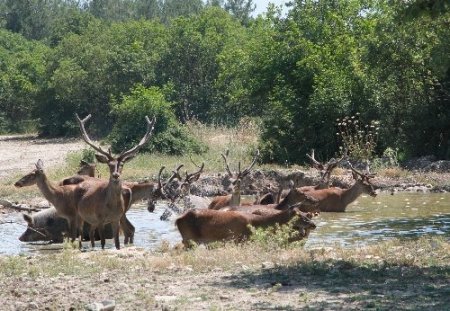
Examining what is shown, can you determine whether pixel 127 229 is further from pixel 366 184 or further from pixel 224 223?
pixel 366 184

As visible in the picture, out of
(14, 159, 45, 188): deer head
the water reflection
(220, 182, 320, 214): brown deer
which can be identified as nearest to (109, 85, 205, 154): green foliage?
the water reflection

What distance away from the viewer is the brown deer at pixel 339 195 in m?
20.5

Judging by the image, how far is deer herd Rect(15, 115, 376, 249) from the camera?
13523 mm

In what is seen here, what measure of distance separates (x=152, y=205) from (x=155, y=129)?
53.9 feet

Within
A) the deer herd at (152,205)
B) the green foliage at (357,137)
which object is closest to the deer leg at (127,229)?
the deer herd at (152,205)

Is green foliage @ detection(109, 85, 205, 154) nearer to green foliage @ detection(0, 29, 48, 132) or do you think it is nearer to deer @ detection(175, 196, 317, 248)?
deer @ detection(175, 196, 317, 248)

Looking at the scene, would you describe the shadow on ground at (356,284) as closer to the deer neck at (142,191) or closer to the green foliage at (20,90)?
the deer neck at (142,191)

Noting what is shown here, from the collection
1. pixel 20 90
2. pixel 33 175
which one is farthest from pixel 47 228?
pixel 20 90

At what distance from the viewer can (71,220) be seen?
16.0 m

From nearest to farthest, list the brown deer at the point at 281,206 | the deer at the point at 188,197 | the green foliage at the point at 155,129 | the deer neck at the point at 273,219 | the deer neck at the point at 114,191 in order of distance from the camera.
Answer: the deer neck at the point at 273,219
the brown deer at the point at 281,206
the deer neck at the point at 114,191
the deer at the point at 188,197
the green foliage at the point at 155,129

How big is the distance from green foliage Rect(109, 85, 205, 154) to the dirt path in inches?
103

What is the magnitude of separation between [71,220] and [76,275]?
5463mm

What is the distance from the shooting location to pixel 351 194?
21000 millimetres

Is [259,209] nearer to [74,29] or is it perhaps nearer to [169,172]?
[169,172]
